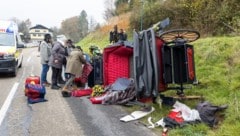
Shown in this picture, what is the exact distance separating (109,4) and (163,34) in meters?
52.6

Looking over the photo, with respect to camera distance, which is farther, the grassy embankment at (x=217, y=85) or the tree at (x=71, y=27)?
the tree at (x=71, y=27)

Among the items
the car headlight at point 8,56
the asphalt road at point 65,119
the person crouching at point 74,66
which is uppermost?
the car headlight at point 8,56

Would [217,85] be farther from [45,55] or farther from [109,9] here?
[109,9]

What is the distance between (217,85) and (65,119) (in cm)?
362

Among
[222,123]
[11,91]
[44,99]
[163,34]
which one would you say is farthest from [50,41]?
[222,123]

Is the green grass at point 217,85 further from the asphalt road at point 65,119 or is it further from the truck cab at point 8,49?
the truck cab at point 8,49

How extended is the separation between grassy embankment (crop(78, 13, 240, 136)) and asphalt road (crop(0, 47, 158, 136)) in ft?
1.74

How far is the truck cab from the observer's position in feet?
48.1

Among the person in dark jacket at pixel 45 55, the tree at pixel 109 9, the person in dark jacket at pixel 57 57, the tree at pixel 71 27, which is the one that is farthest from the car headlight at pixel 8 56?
the tree at pixel 71 27

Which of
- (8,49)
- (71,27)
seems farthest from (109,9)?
(8,49)

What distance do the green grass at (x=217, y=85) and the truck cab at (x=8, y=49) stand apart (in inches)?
273

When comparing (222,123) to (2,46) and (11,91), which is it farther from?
(2,46)

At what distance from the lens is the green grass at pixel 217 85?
6309 millimetres

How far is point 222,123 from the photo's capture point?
6.46 m
